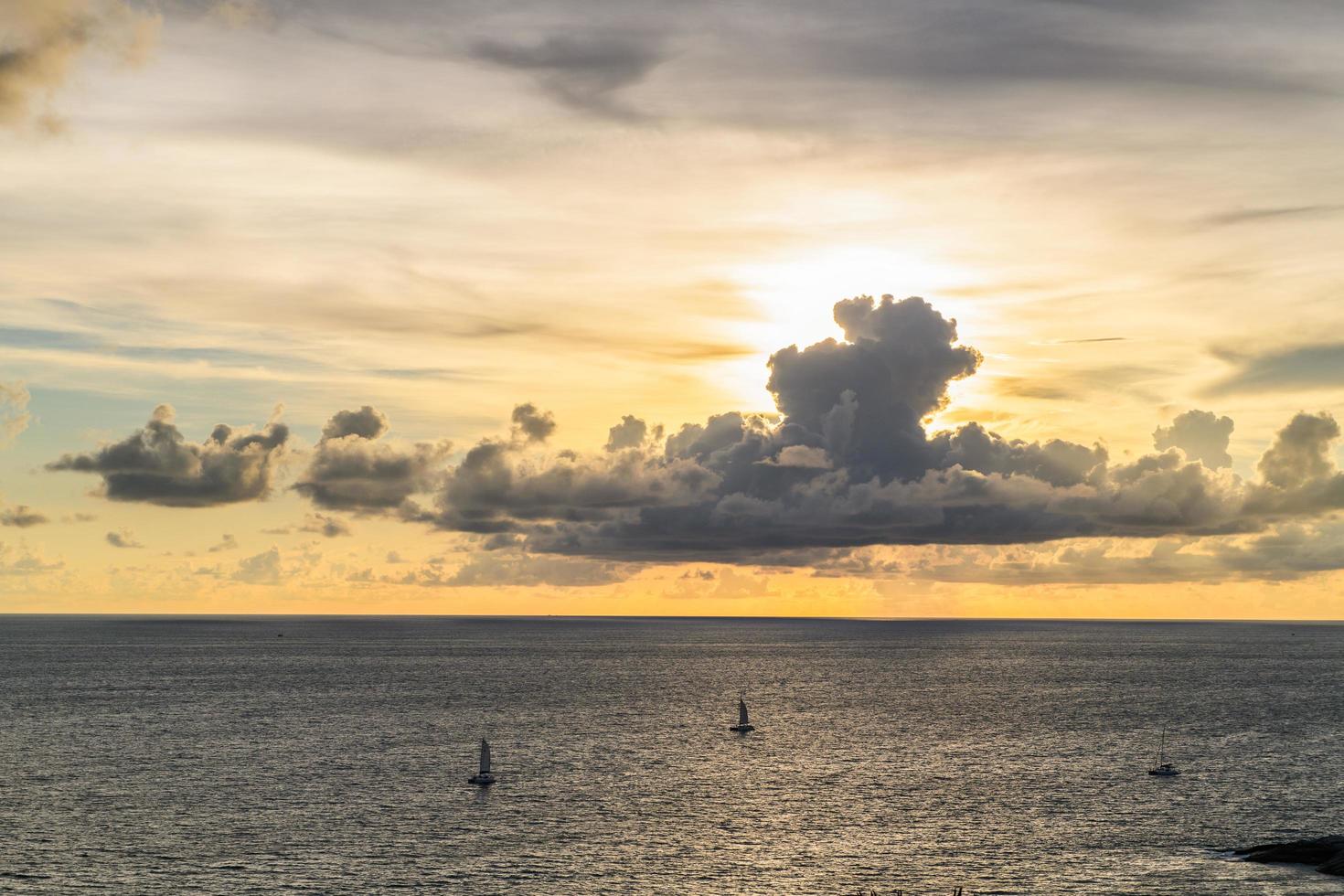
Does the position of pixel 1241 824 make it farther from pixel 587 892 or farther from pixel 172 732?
pixel 172 732

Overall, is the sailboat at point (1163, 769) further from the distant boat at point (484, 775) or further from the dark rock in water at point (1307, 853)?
the distant boat at point (484, 775)

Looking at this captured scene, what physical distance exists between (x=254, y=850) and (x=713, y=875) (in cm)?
3652

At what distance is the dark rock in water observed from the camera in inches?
3563

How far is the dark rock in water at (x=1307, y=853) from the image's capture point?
90.5 m

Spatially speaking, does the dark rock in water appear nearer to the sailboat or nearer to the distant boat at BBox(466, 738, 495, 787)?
the sailboat

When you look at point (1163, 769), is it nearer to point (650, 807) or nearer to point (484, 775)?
point (650, 807)

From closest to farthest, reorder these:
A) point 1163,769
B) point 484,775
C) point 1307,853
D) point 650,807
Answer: point 1307,853 < point 650,807 < point 484,775 < point 1163,769

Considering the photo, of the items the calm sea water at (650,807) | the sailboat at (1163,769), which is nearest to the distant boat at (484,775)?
the calm sea water at (650,807)

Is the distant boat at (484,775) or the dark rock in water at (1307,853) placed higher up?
the dark rock in water at (1307,853)

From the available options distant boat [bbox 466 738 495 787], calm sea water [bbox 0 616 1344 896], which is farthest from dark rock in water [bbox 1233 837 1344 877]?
distant boat [bbox 466 738 495 787]

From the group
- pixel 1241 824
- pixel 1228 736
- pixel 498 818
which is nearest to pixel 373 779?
pixel 498 818

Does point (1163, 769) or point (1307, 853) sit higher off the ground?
point (1307, 853)

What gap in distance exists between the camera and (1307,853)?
93250 millimetres

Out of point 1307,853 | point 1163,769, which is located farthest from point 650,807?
point 1163,769
